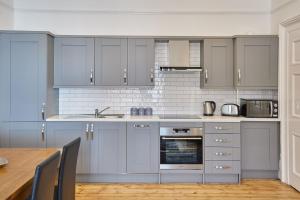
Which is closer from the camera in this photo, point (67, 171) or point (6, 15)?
point (67, 171)

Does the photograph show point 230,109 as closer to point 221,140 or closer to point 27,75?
point 221,140

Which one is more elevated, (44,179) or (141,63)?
(141,63)

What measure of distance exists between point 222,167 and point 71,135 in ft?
7.07

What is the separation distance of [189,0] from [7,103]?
3168 millimetres

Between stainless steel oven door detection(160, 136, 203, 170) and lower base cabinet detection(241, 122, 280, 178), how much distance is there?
674mm

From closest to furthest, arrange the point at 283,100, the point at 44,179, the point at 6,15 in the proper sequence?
the point at 44,179 < the point at 283,100 < the point at 6,15

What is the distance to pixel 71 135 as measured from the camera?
447cm

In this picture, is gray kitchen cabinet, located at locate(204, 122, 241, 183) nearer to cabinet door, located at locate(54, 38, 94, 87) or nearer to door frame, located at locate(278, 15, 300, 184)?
door frame, located at locate(278, 15, 300, 184)

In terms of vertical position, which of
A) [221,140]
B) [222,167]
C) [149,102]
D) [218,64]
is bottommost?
[222,167]

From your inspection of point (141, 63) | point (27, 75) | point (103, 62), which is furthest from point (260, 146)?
point (27, 75)

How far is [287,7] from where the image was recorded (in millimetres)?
4500

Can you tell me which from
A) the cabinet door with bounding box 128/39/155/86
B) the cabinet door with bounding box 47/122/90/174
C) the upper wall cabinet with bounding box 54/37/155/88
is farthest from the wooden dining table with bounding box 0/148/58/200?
the cabinet door with bounding box 128/39/155/86

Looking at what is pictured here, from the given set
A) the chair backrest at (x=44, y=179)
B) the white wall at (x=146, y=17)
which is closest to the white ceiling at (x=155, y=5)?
the white wall at (x=146, y=17)

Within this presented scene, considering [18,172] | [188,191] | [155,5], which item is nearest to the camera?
[18,172]
